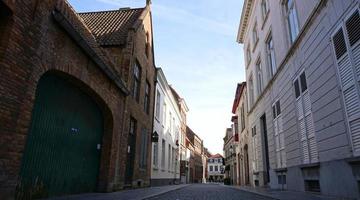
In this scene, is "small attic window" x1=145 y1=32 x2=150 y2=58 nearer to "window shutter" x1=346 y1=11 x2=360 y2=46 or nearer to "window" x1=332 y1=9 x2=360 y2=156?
"window" x1=332 y1=9 x2=360 y2=156

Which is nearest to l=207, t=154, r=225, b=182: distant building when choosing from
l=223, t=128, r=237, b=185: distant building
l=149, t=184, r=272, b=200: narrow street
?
l=223, t=128, r=237, b=185: distant building

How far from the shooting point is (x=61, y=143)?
7.26 m

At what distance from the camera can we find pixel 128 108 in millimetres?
12047

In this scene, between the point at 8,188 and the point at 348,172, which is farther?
the point at 348,172

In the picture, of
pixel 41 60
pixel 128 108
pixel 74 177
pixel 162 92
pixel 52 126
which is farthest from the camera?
pixel 162 92

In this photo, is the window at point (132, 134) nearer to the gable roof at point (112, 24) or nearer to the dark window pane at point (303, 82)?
the gable roof at point (112, 24)

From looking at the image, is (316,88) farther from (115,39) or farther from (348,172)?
(115,39)

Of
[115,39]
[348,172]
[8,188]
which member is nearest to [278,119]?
[348,172]

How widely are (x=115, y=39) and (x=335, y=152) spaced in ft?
30.3

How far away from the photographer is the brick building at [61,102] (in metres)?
4.85

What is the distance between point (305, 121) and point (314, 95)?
1302mm

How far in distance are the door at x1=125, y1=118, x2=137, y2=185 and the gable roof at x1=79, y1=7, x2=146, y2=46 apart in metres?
3.73

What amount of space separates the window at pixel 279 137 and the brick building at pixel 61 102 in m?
6.55

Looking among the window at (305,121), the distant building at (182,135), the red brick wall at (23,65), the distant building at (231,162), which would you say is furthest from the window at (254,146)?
the distant building at (231,162)
